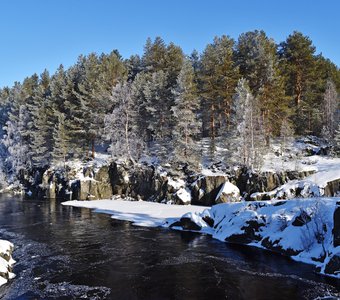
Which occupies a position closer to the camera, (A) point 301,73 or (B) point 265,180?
(B) point 265,180

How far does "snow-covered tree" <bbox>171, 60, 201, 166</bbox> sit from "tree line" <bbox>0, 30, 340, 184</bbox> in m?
0.13

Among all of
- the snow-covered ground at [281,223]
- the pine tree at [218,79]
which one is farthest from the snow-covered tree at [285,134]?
the snow-covered ground at [281,223]

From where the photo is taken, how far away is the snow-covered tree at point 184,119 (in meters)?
45.6

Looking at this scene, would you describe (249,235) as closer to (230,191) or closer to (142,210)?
(230,191)

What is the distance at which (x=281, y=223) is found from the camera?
23.6 meters

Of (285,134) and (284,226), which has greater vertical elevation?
(285,134)

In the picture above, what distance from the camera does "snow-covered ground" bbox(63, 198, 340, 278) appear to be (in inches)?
788

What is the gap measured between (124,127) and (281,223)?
108 feet

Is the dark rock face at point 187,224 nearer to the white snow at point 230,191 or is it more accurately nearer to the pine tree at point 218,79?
the white snow at point 230,191

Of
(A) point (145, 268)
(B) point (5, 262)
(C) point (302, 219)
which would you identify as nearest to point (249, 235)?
(C) point (302, 219)

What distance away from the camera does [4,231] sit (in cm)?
2817

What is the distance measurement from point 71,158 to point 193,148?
22367 millimetres

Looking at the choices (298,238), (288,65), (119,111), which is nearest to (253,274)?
(298,238)

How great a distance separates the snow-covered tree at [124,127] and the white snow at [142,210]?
24.9 ft
